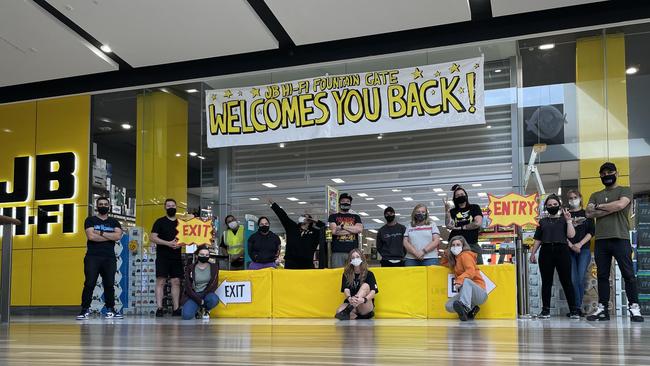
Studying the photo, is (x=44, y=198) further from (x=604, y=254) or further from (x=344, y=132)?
(x=604, y=254)

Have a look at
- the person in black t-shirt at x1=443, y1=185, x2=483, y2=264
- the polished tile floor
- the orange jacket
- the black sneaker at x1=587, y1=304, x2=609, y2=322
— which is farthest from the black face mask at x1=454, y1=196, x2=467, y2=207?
the polished tile floor

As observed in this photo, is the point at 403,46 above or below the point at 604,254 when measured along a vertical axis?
above

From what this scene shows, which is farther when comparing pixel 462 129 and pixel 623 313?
pixel 462 129

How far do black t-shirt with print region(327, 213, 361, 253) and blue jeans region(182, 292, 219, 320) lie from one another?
1.77 metres

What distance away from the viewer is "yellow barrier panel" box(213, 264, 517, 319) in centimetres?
759

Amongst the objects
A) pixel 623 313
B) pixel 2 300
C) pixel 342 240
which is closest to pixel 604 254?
pixel 623 313

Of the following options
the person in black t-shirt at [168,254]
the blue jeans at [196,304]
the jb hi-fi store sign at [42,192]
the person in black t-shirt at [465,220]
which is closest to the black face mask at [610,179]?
the person in black t-shirt at [465,220]

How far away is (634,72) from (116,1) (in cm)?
731

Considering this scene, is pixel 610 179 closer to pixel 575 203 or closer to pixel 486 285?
pixel 575 203

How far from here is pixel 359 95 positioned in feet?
34.5

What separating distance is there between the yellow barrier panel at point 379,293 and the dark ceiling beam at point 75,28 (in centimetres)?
441

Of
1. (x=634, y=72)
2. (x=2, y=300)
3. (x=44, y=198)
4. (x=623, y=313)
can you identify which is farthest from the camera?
(x=44, y=198)

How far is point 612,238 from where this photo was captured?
6922 mm

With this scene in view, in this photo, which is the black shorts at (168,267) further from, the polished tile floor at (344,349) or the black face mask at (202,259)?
the polished tile floor at (344,349)
